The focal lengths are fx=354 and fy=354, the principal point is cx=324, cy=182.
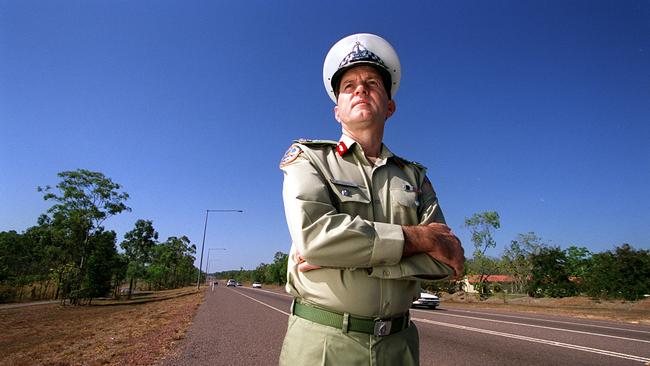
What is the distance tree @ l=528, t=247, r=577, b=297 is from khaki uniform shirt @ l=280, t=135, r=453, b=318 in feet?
131

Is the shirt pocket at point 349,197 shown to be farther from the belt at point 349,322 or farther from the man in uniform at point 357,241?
the belt at point 349,322

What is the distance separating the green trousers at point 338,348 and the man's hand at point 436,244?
408 mm

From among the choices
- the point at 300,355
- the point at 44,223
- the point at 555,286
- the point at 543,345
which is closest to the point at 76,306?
the point at 44,223

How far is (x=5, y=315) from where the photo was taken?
2233 centimetres

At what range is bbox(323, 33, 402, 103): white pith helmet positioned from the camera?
198cm

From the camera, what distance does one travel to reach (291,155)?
1851mm

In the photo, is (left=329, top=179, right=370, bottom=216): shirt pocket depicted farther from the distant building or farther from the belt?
the distant building

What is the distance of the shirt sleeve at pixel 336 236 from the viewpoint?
147cm

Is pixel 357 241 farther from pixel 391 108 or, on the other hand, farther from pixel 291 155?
pixel 391 108

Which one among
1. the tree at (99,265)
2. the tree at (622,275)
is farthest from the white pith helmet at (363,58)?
the tree at (99,265)

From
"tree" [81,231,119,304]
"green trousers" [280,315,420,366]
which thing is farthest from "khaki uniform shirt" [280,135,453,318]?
"tree" [81,231,119,304]

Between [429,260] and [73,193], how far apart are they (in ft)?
115

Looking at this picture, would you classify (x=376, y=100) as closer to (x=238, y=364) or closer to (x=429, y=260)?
(x=429, y=260)

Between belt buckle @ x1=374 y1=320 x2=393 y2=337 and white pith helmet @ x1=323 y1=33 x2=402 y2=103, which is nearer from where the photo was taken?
belt buckle @ x1=374 y1=320 x2=393 y2=337
